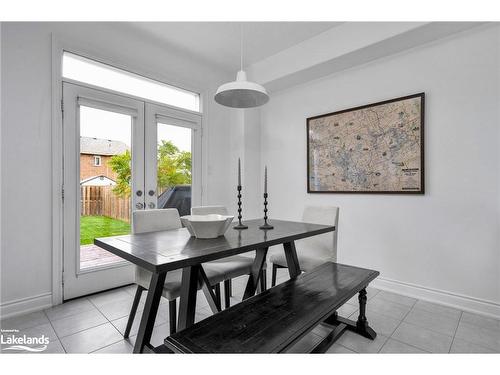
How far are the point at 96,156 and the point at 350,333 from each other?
2.80 meters

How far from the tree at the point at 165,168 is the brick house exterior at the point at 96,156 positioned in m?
0.06

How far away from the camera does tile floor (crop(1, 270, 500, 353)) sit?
182cm

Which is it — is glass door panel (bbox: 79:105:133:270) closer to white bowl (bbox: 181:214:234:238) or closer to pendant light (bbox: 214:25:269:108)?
pendant light (bbox: 214:25:269:108)

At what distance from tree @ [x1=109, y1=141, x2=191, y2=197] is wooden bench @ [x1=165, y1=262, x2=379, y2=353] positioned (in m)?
2.06

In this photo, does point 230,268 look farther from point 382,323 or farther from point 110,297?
point 110,297

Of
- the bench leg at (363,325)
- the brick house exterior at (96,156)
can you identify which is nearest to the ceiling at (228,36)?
→ the brick house exterior at (96,156)

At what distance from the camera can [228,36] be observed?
3.06 m

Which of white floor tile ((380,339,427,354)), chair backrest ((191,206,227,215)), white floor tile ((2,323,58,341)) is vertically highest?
chair backrest ((191,206,227,215))

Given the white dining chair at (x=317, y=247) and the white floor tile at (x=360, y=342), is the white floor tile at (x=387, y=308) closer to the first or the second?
the white floor tile at (x=360, y=342)

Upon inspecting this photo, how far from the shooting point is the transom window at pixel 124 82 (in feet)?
8.58

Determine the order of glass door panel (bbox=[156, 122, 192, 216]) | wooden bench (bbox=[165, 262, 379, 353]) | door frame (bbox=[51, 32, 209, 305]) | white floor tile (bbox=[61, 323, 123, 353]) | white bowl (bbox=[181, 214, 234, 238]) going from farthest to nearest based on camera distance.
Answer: glass door panel (bbox=[156, 122, 192, 216]), door frame (bbox=[51, 32, 209, 305]), white floor tile (bbox=[61, 323, 123, 353]), white bowl (bbox=[181, 214, 234, 238]), wooden bench (bbox=[165, 262, 379, 353])

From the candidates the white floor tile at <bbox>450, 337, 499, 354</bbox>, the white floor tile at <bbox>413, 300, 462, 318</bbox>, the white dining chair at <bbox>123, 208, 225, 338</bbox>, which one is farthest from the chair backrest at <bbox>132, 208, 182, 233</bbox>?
the white floor tile at <bbox>413, 300, 462, 318</bbox>

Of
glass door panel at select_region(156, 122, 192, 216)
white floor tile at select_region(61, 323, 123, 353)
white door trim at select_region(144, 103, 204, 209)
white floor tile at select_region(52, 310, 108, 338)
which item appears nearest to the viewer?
white floor tile at select_region(61, 323, 123, 353)

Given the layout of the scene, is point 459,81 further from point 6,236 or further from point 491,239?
point 6,236
